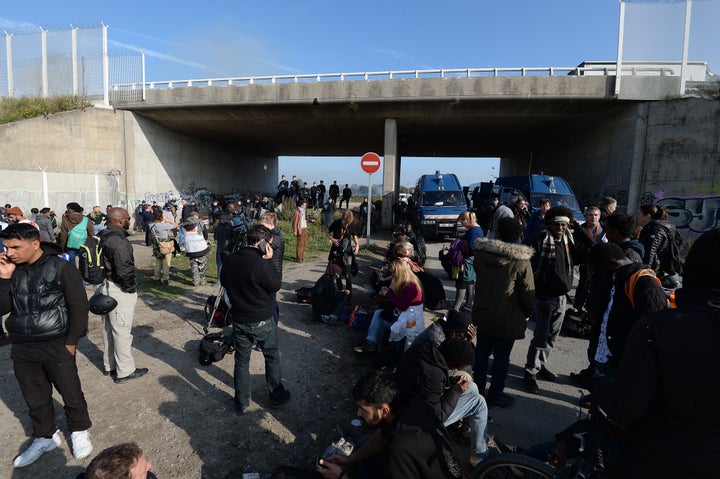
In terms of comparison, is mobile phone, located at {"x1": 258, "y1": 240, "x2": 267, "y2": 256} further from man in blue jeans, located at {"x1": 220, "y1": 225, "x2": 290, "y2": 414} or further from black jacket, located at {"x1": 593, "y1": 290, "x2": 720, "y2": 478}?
black jacket, located at {"x1": 593, "y1": 290, "x2": 720, "y2": 478}

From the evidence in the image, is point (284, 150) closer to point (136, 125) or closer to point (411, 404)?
point (136, 125)

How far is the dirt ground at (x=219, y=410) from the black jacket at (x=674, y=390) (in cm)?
197

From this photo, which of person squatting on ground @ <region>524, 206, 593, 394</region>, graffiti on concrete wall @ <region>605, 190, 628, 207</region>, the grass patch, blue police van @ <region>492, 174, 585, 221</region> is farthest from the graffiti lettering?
the grass patch

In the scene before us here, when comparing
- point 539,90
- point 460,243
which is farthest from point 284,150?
point 460,243

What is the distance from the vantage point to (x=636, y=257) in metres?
3.35

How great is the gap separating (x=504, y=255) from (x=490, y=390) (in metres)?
1.41

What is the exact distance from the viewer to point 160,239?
8.05 meters

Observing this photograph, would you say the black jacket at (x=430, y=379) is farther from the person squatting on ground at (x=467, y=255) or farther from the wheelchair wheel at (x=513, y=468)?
the person squatting on ground at (x=467, y=255)

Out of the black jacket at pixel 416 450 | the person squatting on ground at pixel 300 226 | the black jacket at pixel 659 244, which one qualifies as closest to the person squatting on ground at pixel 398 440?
the black jacket at pixel 416 450

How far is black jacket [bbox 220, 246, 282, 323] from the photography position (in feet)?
11.5

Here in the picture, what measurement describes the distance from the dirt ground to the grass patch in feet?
55.4

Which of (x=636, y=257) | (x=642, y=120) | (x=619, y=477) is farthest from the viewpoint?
(x=642, y=120)

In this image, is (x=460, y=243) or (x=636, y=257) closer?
(x=636, y=257)

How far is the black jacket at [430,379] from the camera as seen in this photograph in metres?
2.91
